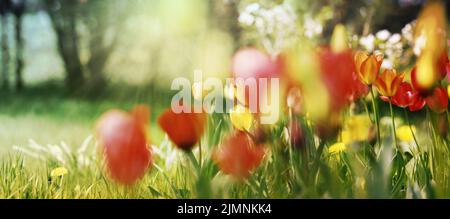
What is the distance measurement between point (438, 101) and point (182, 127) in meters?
0.38

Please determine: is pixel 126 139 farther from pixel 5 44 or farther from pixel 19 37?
pixel 19 37

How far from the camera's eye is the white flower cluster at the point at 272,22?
184 cm

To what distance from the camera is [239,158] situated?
0.76 m

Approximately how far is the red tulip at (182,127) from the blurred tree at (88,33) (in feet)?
3.98

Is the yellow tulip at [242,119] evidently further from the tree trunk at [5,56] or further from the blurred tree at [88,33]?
the blurred tree at [88,33]

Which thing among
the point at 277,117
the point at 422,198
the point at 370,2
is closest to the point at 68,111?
the point at 370,2

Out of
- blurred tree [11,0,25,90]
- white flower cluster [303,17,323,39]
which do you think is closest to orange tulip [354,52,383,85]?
white flower cluster [303,17,323,39]

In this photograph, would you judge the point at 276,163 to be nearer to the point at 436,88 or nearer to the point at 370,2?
the point at 436,88

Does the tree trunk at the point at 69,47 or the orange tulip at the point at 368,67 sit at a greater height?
A: the tree trunk at the point at 69,47

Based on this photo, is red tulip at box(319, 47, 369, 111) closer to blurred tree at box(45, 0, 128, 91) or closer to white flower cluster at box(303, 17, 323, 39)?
white flower cluster at box(303, 17, 323, 39)

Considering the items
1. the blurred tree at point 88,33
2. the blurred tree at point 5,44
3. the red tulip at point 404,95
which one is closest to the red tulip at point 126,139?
the red tulip at point 404,95

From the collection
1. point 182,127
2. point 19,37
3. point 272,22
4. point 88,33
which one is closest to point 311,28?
point 272,22

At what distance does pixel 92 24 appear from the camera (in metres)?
2.11

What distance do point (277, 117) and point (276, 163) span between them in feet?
0.22
